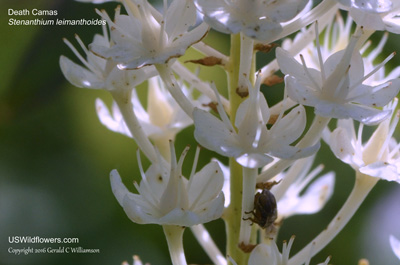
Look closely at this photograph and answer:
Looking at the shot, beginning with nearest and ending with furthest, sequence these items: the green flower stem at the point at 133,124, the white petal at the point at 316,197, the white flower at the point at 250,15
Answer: the white flower at the point at 250,15
the green flower stem at the point at 133,124
the white petal at the point at 316,197

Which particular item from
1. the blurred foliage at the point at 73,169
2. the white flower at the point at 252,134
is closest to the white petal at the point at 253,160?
the white flower at the point at 252,134

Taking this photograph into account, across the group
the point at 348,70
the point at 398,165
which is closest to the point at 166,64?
the point at 348,70

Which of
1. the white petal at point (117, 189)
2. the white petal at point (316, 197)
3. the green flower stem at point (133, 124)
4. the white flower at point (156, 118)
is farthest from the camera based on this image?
the white petal at point (316, 197)

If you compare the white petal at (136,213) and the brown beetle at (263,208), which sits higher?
the white petal at (136,213)

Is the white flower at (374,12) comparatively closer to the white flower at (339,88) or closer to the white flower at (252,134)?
the white flower at (339,88)

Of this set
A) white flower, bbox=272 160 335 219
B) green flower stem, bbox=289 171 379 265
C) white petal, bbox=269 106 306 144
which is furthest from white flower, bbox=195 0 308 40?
white flower, bbox=272 160 335 219

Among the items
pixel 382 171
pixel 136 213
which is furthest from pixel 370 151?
pixel 136 213

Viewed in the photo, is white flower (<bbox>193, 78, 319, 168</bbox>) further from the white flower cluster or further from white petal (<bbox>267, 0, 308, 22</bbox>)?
white petal (<bbox>267, 0, 308, 22</bbox>)
